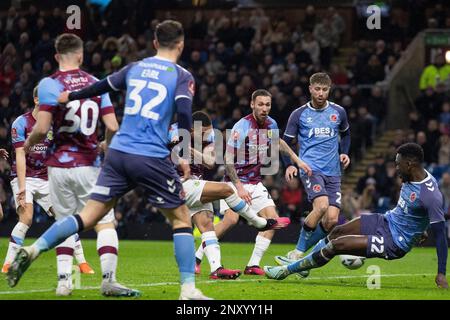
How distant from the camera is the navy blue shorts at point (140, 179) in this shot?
28.3 ft

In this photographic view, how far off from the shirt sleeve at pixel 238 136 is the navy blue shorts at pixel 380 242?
A: 2.46 meters

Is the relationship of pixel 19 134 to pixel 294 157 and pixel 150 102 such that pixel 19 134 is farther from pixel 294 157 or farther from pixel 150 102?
pixel 150 102

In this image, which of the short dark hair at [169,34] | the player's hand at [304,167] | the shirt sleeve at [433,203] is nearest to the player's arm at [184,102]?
the short dark hair at [169,34]

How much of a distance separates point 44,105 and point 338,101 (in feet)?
52.9

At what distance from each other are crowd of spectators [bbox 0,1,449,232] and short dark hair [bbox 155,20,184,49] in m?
14.2

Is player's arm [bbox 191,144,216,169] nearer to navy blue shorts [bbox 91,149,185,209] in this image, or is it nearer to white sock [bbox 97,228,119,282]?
white sock [bbox 97,228,119,282]

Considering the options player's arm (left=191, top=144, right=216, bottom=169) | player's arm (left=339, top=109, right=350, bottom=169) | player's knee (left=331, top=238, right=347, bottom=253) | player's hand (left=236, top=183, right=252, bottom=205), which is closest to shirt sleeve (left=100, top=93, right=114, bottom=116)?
player's arm (left=191, top=144, right=216, bottom=169)

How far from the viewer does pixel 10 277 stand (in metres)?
8.58

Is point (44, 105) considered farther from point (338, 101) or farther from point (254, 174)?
point (338, 101)

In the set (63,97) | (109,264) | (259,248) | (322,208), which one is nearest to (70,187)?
(109,264)

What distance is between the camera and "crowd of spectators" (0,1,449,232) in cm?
2402

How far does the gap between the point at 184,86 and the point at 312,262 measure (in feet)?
10.2

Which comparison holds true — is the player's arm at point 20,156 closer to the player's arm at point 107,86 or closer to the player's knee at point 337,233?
the player's arm at point 107,86
